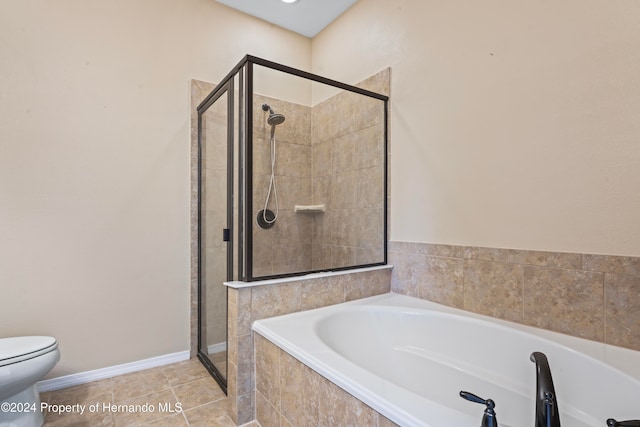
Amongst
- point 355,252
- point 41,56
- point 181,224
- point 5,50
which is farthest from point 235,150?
point 5,50

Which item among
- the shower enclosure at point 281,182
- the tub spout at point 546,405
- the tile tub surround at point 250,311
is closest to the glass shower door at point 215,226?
the shower enclosure at point 281,182

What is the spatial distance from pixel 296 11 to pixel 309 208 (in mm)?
1761

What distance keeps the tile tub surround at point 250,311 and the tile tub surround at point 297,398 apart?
54 mm

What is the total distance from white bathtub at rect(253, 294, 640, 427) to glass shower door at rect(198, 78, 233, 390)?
568 mm

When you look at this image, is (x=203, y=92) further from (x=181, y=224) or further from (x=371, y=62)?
(x=371, y=62)

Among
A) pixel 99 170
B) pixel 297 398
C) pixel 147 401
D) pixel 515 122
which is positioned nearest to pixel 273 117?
pixel 99 170

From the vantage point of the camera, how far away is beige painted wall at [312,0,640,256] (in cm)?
133

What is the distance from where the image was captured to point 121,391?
1.97 m

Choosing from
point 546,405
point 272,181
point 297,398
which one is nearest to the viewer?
point 546,405

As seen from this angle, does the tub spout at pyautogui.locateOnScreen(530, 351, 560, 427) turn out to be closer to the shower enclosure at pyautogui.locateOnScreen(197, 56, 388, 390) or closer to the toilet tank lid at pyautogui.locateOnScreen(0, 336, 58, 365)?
the shower enclosure at pyautogui.locateOnScreen(197, 56, 388, 390)

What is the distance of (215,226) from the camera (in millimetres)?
2205

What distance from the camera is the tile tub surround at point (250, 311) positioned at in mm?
1654

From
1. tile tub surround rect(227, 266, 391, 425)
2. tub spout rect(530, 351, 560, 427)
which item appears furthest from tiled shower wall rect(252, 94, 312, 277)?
tub spout rect(530, 351, 560, 427)

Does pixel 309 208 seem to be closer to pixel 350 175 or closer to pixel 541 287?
pixel 350 175
